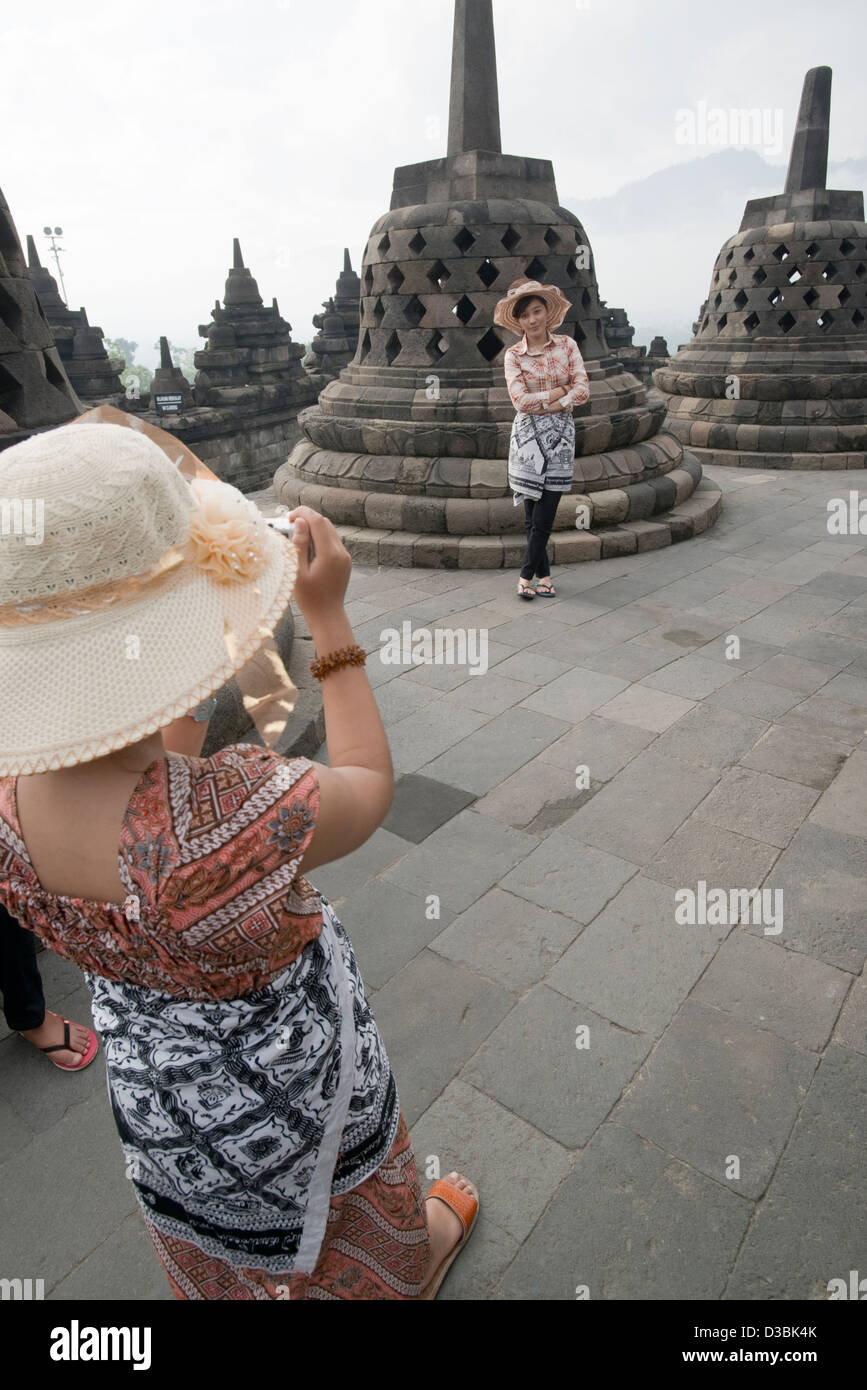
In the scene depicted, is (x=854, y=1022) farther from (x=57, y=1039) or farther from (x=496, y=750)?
(x=57, y=1039)

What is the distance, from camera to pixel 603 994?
278 cm

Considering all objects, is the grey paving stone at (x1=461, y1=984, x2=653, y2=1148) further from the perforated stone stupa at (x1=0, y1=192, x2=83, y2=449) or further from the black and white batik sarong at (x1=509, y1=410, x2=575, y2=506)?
the black and white batik sarong at (x1=509, y1=410, x2=575, y2=506)

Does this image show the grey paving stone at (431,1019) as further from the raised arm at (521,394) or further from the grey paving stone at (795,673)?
the raised arm at (521,394)

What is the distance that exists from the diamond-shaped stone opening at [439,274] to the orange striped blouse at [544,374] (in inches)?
93.6

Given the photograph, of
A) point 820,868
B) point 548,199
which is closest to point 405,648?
point 820,868

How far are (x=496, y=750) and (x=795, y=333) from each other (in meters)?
9.59

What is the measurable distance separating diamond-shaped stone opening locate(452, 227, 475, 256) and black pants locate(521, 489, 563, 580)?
9.95 feet

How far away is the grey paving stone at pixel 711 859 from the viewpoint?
3279 millimetres

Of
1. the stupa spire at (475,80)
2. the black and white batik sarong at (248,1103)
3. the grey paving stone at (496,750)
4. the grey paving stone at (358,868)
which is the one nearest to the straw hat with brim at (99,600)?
the black and white batik sarong at (248,1103)

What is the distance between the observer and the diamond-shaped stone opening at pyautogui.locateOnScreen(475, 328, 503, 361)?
7.47 metres

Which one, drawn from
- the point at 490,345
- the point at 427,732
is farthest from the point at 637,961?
the point at 490,345

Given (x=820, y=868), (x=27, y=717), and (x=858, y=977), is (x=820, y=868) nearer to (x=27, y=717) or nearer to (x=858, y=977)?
(x=858, y=977)

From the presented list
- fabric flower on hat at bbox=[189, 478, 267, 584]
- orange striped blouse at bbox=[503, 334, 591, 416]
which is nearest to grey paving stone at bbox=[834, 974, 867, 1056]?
fabric flower on hat at bbox=[189, 478, 267, 584]

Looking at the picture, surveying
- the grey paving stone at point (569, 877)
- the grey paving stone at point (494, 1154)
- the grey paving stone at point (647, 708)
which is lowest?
the grey paving stone at point (494, 1154)
